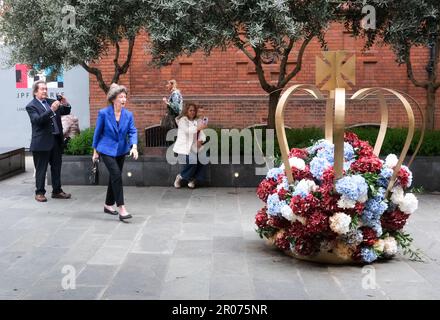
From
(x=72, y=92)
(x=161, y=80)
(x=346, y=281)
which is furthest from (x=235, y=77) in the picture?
(x=346, y=281)

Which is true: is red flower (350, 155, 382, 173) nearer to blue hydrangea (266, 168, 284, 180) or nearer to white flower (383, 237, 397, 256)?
white flower (383, 237, 397, 256)

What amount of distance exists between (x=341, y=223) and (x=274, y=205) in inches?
29.0

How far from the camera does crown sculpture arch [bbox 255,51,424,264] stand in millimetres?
5352

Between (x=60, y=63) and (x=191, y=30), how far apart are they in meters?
3.18

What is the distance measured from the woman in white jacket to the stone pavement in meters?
1.52

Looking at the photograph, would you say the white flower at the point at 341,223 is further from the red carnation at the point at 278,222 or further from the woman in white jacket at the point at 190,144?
the woman in white jacket at the point at 190,144

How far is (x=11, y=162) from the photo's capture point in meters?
11.9

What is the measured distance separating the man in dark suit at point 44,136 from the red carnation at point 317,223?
489cm

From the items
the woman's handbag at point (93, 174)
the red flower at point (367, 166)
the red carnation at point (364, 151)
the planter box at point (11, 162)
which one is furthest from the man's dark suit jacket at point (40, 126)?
the red flower at point (367, 166)

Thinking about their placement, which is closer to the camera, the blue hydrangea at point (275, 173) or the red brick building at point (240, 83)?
the blue hydrangea at point (275, 173)

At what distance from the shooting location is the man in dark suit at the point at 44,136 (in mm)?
8711

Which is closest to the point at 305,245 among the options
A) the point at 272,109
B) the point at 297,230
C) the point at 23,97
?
the point at 297,230

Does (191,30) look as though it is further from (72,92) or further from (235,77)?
(72,92)

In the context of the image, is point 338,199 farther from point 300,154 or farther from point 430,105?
point 430,105
